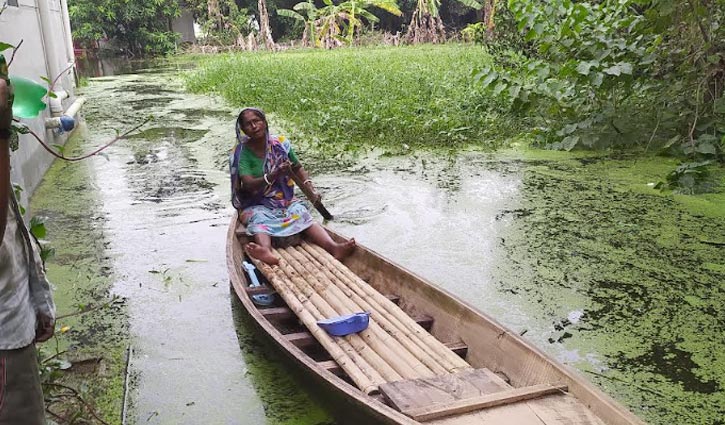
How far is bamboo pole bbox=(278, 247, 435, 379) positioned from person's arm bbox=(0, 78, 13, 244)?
144 cm

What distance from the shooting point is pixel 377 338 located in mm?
2498

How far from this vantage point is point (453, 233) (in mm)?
4262

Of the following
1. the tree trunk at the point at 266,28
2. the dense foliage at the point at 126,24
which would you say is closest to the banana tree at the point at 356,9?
the tree trunk at the point at 266,28

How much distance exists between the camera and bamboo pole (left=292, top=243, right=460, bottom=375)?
92.6 inches

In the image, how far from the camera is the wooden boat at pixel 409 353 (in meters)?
1.93

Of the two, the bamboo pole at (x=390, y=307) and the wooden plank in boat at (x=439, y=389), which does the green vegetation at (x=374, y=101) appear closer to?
the bamboo pole at (x=390, y=307)

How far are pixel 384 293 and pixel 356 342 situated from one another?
60 cm

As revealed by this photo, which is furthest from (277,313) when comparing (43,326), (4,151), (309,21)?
(309,21)

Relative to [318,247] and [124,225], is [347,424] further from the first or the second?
[124,225]

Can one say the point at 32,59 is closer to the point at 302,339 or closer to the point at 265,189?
the point at 265,189

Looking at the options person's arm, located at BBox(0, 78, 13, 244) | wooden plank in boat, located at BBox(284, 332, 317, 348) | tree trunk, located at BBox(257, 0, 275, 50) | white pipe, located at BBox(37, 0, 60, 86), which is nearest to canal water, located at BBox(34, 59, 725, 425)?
wooden plank in boat, located at BBox(284, 332, 317, 348)

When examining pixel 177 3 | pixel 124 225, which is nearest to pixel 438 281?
pixel 124 225

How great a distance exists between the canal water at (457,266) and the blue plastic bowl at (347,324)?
0.24 metres

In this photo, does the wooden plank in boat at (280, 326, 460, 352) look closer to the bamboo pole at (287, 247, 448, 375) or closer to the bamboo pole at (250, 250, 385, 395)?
the bamboo pole at (250, 250, 385, 395)
